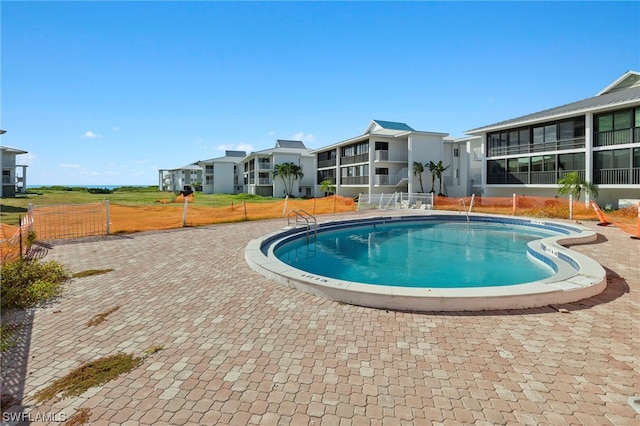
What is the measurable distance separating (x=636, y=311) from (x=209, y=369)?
6.56 meters

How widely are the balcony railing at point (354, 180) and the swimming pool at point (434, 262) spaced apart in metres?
16.2

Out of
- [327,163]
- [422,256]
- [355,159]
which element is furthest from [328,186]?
[422,256]

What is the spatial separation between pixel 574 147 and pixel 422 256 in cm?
2042

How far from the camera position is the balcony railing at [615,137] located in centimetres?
2069

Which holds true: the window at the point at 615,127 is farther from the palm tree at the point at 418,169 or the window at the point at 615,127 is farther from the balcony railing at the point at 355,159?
the balcony railing at the point at 355,159

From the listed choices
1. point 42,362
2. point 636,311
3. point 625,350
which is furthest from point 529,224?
point 42,362

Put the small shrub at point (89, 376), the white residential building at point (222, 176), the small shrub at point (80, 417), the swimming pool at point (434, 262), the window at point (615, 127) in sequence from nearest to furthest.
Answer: the small shrub at point (80, 417) < the small shrub at point (89, 376) < the swimming pool at point (434, 262) < the window at point (615, 127) < the white residential building at point (222, 176)

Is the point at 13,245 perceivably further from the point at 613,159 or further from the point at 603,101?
the point at 603,101

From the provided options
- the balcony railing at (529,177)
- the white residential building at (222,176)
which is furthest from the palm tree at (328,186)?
the white residential building at (222,176)

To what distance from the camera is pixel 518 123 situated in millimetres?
26734

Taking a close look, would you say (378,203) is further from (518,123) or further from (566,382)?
(566,382)

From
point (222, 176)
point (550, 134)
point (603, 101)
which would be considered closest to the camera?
point (603, 101)

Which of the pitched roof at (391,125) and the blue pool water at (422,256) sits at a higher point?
the pitched roof at (391,125)

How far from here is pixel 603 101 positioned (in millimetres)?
22312
